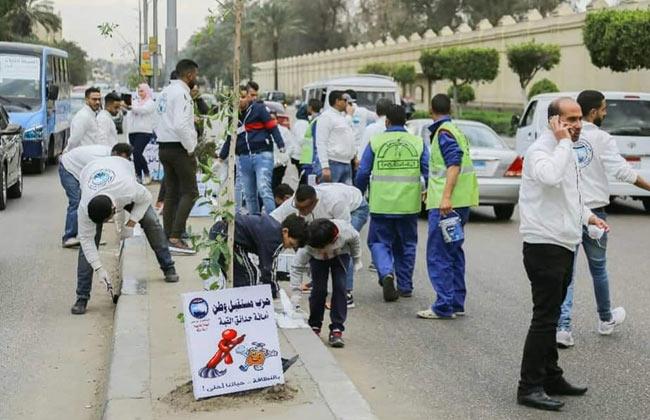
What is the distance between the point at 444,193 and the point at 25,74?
18.3 m

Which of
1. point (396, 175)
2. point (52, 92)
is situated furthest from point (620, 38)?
point (396, 175)

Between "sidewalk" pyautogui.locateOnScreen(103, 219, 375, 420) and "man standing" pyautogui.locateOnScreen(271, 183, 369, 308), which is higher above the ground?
"man standing" pyautogui.locateOnScreen(271, 183, 369, 308)

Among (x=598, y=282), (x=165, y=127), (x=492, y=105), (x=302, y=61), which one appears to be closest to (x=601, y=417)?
(x=598, y=282)

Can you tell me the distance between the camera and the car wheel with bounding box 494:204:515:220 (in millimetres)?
16672

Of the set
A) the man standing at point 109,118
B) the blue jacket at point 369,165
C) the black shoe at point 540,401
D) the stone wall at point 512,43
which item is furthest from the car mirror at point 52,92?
the black shoe at point 540,401

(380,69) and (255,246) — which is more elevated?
(380,69)

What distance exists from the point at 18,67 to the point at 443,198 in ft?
60.5

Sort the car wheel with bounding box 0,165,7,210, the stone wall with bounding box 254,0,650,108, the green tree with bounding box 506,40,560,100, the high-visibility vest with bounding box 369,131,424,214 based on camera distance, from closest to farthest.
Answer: the high-visibility vest with bounding box 369,131,424,214
the car wheel with bounding box 0,165,7,210
the green tree with bounding box 506,40,560,100
the stone wall with bounding box 254,0,650,108

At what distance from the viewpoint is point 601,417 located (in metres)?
6.46

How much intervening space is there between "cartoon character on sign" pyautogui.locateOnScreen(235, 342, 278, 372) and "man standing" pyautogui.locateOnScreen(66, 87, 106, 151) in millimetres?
Answer: 7225

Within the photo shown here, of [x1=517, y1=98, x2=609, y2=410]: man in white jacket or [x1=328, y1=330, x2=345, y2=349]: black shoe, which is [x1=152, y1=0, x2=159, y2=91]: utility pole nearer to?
[x1=328, y1=330, x2=345, y2=349]: black shoe

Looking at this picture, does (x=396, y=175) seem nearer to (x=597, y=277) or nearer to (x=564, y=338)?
(x=597, y=277)

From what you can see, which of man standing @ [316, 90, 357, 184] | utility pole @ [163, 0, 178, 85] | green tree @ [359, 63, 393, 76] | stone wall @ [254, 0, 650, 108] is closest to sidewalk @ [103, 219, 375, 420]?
man standing @ [316, 90, 357, 184]

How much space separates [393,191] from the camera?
9.80m
